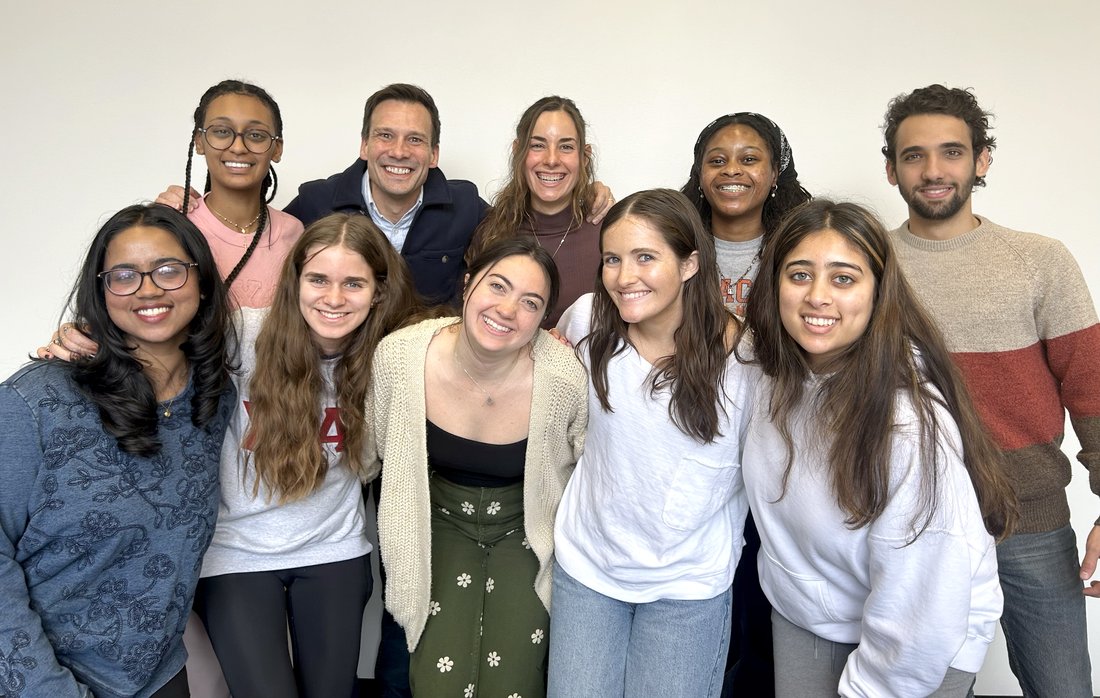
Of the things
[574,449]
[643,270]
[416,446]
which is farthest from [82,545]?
[643,270]

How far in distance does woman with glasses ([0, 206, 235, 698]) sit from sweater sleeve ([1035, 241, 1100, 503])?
2.31 meters

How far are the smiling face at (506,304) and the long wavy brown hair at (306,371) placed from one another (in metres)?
0.30

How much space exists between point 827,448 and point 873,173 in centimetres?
192

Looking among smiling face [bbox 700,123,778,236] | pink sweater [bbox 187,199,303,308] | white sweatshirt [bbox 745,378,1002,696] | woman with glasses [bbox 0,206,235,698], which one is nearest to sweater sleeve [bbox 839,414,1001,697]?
white sweatshirt [bbox 745,378,1002,696]

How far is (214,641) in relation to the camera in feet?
6.59

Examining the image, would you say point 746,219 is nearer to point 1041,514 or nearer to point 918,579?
point 1041,514

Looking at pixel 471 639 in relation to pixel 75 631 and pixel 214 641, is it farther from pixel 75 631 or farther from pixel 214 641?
pixel 75 631

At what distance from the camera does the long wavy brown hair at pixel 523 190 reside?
2.59 meters

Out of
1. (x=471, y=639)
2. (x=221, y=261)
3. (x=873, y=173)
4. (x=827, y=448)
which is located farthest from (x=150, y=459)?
(x=873, y=173)

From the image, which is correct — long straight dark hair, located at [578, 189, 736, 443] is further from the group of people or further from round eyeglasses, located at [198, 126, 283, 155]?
round eyeglasses, located at [198, 126, 283, 155]

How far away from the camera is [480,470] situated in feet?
7.02

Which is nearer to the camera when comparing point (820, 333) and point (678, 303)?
point (820, 333)

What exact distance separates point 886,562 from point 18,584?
1.85 meters

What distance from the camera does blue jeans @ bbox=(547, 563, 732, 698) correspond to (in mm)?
1901
